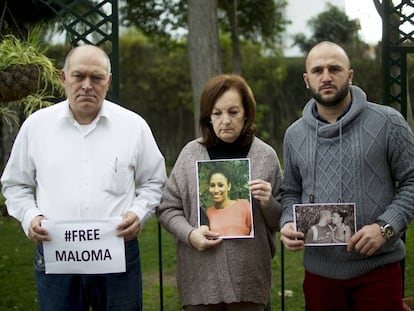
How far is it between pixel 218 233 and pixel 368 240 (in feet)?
2.17

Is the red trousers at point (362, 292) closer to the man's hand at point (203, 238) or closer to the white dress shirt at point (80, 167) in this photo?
the man's hand at point (203, 238)

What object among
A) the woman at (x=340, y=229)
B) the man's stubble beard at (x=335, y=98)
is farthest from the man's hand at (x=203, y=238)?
the man's stubble beard at (x=335, y=98)

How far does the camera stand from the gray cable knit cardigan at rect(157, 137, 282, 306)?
9.78 ft

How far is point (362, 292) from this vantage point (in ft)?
9.70

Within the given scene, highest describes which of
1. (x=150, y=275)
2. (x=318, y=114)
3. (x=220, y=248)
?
(x=318, y=114)

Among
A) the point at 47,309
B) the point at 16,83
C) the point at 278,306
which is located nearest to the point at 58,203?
the point at 47,309

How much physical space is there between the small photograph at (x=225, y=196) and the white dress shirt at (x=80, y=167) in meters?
0.24

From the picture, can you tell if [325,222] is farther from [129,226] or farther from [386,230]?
[129,226]

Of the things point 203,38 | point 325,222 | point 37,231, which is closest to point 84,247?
point 37,231

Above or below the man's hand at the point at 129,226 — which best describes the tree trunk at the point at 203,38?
above

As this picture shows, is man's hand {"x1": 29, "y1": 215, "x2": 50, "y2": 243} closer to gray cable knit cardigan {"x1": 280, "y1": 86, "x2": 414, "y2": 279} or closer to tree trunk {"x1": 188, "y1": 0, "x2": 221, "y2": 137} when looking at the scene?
gray cable knit cardigan {"x1": 280, "y1": 86, "x2": 414, "y2": 279}

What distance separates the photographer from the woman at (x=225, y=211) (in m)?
2.97

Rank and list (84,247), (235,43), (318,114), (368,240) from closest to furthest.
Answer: (368,240), (84,247), (318,114), (235,43)

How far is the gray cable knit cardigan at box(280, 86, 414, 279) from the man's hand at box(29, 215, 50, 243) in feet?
3.55
